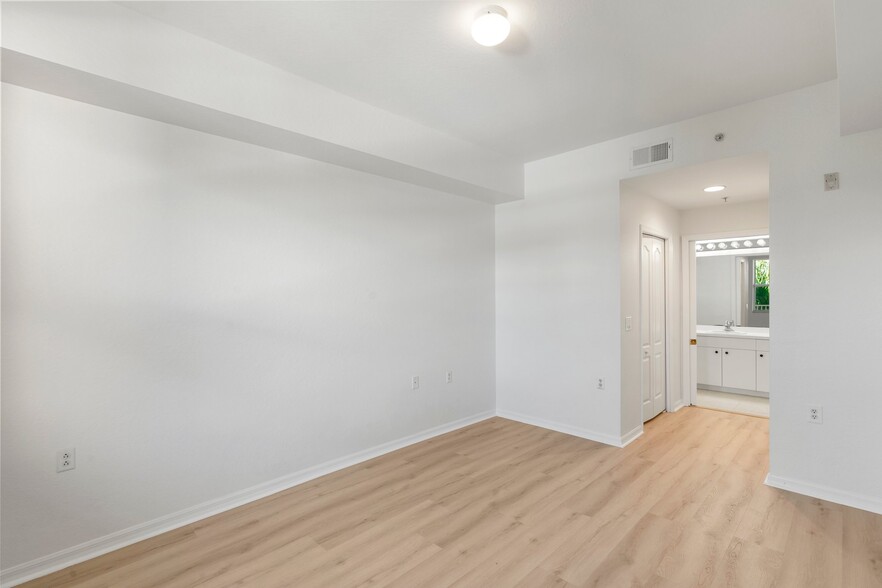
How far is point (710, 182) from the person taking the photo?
3.94 m

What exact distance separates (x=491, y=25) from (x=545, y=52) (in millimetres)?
563

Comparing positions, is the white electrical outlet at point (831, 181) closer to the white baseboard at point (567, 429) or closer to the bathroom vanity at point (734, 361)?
the white baseboard at point (567, 429)

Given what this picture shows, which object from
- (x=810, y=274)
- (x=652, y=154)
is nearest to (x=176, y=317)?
(x=652, y=154)

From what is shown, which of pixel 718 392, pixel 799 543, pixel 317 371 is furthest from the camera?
pixel 718 392

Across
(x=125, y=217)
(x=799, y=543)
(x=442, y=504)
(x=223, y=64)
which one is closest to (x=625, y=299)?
(x=799, y=543)

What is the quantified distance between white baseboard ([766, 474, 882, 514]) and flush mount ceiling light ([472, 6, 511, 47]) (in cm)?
357

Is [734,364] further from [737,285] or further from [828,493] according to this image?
[828,493]

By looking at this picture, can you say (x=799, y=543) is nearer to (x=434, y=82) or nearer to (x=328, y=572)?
(x=328, y=572)

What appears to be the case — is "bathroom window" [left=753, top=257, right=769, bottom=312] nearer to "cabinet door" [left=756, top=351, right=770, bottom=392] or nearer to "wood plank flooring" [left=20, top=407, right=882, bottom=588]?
"cabinet door" [left=756, top=351, right=770, bottom=392]

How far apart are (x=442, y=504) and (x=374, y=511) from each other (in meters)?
0.46

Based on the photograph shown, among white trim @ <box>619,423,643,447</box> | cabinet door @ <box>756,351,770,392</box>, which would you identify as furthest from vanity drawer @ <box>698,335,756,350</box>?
white trim @ <box>619,423,643,447</box>

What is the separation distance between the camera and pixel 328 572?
7.07 feet

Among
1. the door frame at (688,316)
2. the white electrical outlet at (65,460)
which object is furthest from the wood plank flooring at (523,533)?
the door frame at (688,316)

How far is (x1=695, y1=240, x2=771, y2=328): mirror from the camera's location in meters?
6.58
